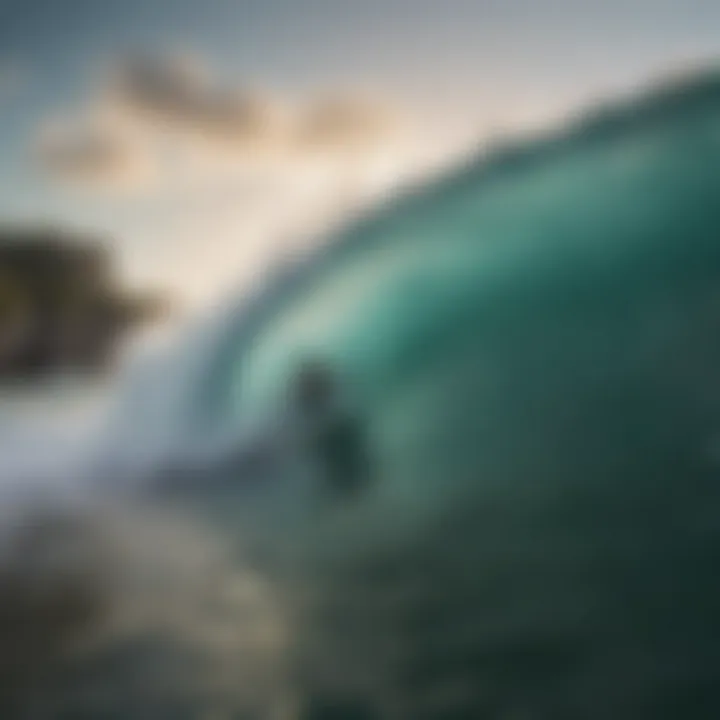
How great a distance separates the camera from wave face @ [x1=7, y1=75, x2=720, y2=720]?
3.86ft

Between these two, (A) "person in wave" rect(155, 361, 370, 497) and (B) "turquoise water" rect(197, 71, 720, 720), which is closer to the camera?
(B) "turquoise water" rect(197, 71, 720, 720)

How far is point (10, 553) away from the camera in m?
1.35

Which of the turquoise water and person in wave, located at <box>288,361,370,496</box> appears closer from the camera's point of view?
the turquoise water

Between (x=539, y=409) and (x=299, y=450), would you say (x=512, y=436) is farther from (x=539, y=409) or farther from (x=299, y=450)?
(x=299, y=450)

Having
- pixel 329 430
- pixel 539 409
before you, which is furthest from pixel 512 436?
pixel 329 430

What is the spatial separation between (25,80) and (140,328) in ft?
1.28

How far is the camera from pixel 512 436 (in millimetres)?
1291

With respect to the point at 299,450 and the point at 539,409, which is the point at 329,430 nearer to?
the point at 299,450

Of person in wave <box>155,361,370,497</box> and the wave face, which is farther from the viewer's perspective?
person in wave <box>155,361,370,497</box>

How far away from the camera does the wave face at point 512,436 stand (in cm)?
118

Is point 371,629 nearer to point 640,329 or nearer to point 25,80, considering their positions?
point 640,329

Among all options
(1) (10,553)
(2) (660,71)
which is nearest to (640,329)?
(2) (660,71)

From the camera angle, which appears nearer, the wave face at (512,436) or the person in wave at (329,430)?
the wave face at (512,436)

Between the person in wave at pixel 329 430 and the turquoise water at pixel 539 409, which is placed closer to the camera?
the turquoise water at pixel 539 409
